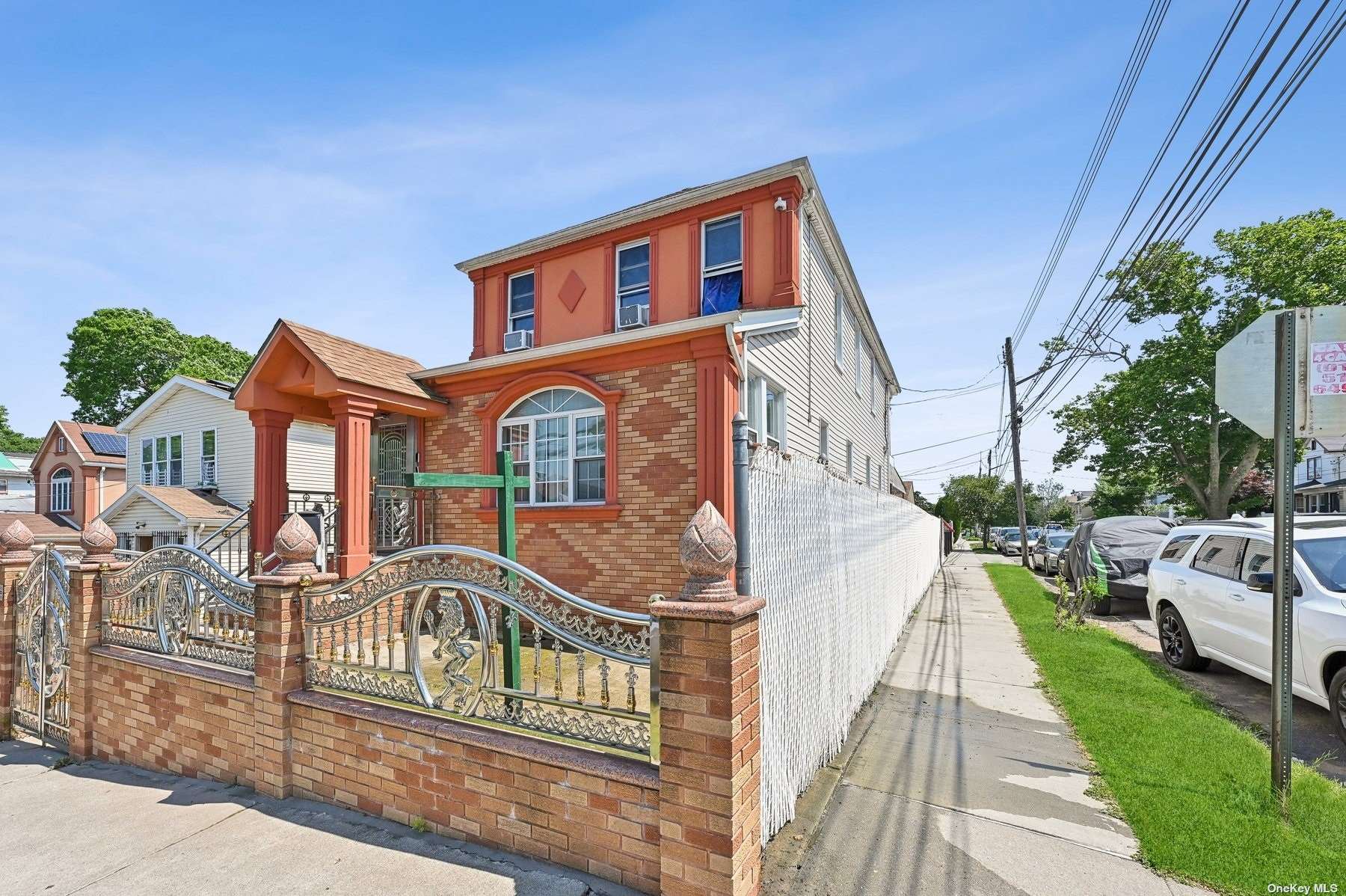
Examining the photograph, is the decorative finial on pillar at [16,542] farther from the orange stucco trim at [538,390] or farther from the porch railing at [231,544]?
the orange stucco trim at [538,390]

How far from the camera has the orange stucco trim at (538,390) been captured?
26.3 feet

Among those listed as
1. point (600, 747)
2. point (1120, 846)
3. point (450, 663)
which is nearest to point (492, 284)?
point (450, 663)

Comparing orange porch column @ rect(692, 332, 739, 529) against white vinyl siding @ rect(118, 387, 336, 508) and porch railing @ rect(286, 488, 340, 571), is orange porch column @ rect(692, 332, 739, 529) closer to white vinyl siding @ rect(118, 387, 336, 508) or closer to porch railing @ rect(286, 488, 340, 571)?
porch railing @ rect(286, 488, 340, 571)

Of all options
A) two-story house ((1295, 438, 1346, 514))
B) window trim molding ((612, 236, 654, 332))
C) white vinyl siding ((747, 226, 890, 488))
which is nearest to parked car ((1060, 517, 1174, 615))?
white vinyl siding ((747, 226, 890, 488))

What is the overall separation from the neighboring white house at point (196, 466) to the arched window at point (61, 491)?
356 inches

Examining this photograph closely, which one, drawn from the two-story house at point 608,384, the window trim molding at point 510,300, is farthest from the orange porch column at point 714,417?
the window trim molding at point 510,300

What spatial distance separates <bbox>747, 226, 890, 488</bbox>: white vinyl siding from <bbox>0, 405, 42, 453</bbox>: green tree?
77665 millimetres

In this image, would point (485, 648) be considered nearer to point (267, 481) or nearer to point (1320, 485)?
point (267, 481)

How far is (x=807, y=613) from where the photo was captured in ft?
13.0

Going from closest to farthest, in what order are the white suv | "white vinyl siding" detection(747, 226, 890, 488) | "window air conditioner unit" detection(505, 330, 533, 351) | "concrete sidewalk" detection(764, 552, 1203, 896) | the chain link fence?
"concrete sidewalk" detection(764, 552, 1203, 896), the chain link fence, the white suv, "white vinyl siding" detection(747, 226, 890, 488), "window air conditioner unit" detection(505, 330, 533, 351)

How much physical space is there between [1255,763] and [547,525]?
7214 millimetres

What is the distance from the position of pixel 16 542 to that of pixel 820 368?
436 inches

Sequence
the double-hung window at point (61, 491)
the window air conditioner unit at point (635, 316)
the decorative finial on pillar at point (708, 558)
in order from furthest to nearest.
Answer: the double-hung window at point (61, 491) < the window air conditioner unit at point (635, 316) < the decorative finial on pillar at point (708, 558)

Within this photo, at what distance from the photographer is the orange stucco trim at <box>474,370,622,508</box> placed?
803 centimetres
